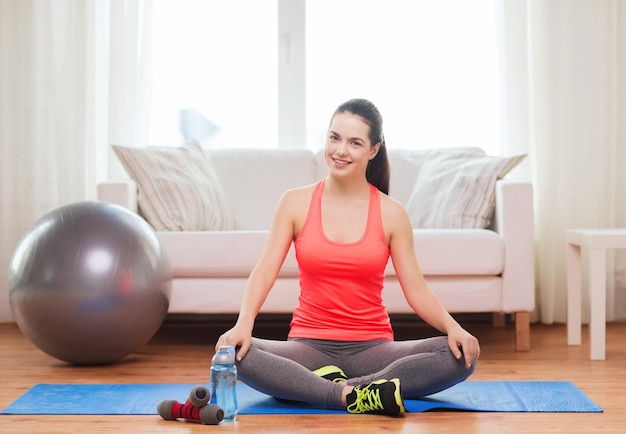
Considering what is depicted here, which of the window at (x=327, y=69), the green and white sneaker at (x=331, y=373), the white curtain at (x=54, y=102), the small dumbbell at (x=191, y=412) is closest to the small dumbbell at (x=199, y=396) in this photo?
the small dumbbell at (x=191, y=412)

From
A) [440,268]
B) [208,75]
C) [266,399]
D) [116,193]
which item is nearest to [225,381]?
[266,399]

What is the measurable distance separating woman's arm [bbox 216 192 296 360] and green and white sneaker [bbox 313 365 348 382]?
0.75 ft

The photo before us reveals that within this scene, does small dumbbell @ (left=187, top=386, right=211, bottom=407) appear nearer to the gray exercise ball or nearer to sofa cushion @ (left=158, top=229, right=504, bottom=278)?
the gray exercise ball

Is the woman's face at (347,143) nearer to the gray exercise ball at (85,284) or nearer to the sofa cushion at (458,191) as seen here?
the gray exercise ball at (85,284)

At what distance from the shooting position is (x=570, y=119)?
413 cm

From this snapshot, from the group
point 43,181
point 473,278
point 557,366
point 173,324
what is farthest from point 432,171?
point 43,181

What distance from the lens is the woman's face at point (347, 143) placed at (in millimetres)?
2402

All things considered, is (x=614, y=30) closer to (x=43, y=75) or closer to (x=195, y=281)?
(x=195, y=281)

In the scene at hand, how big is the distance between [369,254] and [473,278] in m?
0.99

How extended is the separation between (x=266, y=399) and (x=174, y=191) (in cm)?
138

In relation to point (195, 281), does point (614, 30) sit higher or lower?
higher

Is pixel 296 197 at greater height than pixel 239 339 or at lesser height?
greater

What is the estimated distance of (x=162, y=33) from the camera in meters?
4.36

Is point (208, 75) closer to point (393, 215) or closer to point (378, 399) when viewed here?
point (393, 215)
